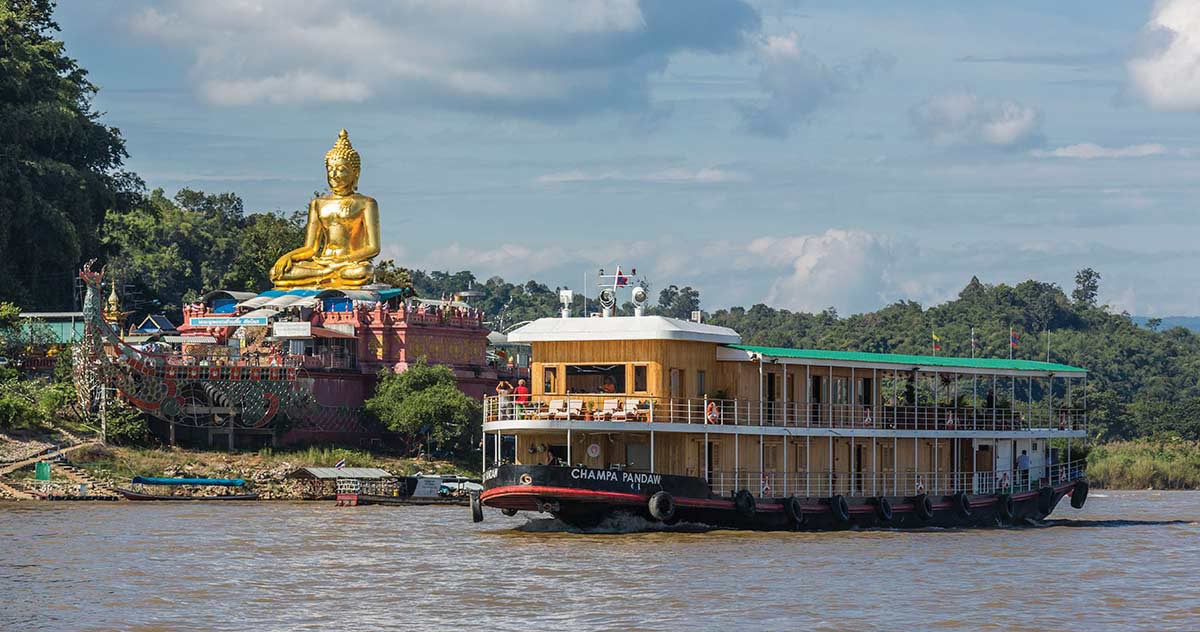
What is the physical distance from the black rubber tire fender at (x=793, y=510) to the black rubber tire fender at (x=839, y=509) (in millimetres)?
1198

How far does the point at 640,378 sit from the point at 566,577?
27.5 feet

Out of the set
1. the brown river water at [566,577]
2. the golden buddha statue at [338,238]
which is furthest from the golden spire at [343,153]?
the brown river water at [566,577]

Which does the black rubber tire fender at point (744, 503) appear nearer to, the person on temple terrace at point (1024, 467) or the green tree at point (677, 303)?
the person on temple terrace at point (1024, 467)

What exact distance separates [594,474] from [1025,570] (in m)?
8.40

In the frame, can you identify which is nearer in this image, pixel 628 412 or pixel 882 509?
pixel 628 412

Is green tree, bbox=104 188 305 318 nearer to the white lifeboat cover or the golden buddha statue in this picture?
the golden buddha statue

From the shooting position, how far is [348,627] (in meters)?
29.4

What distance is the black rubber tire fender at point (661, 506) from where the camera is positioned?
4041cm

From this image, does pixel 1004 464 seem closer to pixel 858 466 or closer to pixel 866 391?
pixel 866 391

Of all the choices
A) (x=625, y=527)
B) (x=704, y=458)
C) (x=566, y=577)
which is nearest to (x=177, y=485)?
(x=704, y=458)

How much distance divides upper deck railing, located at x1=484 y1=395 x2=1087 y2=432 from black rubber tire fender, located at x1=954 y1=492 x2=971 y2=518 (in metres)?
1.81

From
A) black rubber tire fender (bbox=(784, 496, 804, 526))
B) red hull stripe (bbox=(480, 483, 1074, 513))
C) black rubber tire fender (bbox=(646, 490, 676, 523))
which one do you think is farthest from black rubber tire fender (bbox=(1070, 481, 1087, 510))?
black rubber tire fender (bbox=(646, 490, 676, 523))

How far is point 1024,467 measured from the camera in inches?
2076

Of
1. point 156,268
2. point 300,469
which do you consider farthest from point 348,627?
point 156,268
